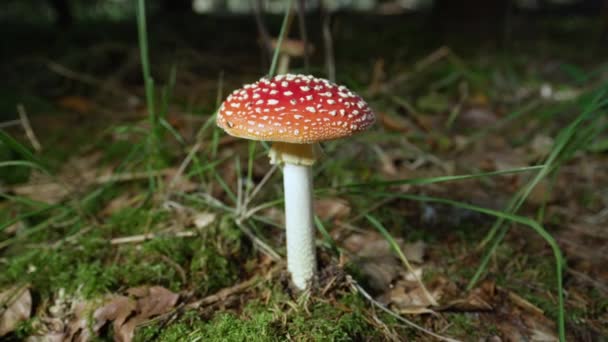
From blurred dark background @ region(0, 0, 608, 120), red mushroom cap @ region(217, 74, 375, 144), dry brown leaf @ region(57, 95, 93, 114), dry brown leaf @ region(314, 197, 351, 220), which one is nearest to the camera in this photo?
red mushroom cap @ region(217, 74, 375, 144)

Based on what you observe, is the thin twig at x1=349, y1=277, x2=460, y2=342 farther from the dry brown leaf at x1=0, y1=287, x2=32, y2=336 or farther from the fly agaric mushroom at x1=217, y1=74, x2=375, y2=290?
the dry brown leaf at x1=0, y1=287, x2=32, y2=336

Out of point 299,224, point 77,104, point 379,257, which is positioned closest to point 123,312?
point 299,224

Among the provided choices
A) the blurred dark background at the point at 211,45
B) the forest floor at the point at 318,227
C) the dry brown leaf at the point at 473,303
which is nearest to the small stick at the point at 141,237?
the forest floor at the point at 318,227

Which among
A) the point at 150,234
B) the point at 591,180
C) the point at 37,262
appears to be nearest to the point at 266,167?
the point at 150,234

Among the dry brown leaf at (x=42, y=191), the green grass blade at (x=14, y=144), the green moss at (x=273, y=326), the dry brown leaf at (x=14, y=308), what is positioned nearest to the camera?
the green moss at (x=273, y=326)

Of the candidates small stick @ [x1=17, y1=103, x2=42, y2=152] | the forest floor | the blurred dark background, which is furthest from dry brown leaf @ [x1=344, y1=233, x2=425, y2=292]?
small stick @ [x1=17, y1=103, x2=42, y2=152]

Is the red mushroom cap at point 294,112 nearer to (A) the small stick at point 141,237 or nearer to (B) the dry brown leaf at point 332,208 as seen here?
(A) the small stick at point 141,237
